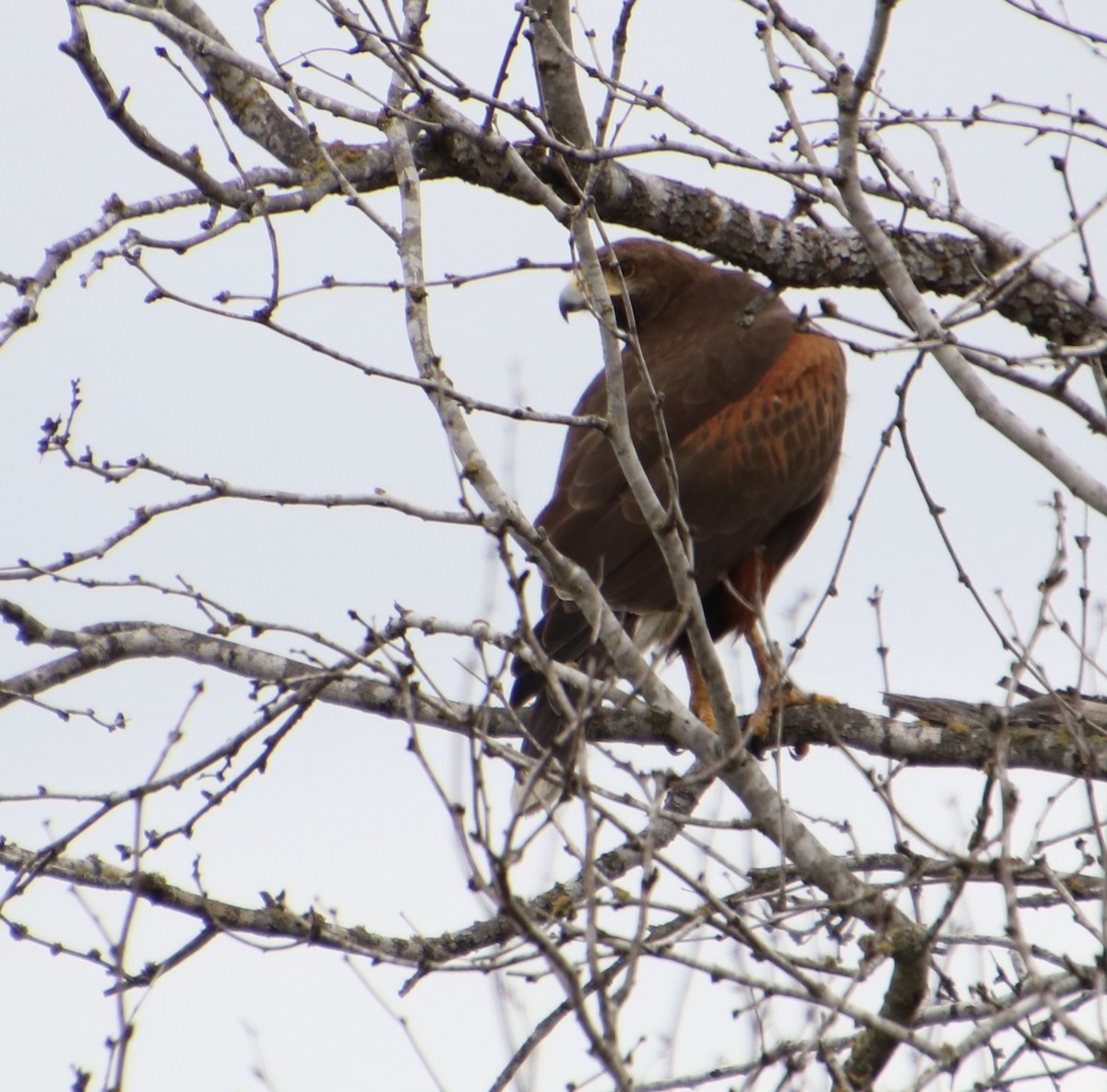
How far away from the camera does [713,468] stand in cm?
580

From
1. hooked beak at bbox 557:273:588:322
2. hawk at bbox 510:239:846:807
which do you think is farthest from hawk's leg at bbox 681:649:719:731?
hooked beak at bbox 557:273:588:322

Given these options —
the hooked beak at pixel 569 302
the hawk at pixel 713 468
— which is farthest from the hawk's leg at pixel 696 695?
the hooked beak at pixel 569 302

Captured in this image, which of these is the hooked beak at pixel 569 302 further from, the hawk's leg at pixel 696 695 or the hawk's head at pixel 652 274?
the hawk's leg at pixel 696 695

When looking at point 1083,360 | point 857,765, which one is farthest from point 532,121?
point 857,765

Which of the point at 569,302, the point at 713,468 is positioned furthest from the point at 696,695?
the point at 569,302

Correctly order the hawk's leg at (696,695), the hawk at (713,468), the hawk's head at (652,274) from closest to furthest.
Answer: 1. the hawk at (713,468)
2. the hawk's leg at (696,695)
3. the hawk's head at (652,274)

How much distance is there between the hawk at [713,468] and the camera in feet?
18.3

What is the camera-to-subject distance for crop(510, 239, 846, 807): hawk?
18.3 ft

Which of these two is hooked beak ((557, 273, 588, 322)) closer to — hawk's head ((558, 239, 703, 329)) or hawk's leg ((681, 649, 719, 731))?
hawk's head ((558, 239, 703, 329))

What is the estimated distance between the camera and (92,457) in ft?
12.6

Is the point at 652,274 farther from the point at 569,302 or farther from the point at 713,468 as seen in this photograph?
the point at 713,468

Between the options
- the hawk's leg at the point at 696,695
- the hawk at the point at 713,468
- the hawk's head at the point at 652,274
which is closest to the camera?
A: the hawk at the point at 713,468

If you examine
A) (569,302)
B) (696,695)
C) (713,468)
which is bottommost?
(696,695)

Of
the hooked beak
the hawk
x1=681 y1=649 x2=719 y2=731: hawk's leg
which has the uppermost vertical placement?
the hooked beak
